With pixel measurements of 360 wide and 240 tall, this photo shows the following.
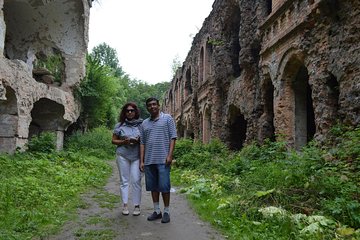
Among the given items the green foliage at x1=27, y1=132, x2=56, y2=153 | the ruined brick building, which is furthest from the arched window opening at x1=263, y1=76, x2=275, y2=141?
the green foliage at x1=27, y1=132, x2=56, y2=153

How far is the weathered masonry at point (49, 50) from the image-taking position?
44.7 feet

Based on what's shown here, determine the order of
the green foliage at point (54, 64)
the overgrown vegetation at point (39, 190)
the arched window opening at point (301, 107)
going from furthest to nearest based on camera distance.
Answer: the green foliage at point (54, 64) → the arched window opening at point (301, 107) → the overgrown vegetation at point (39, 190)

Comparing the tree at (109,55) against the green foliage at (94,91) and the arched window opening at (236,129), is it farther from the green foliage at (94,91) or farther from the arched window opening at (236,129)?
the arched window opening at (236,129)

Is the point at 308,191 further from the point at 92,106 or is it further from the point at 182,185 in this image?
the point at 92,106

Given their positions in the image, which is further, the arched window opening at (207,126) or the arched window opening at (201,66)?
the arched window opening at (201,66)

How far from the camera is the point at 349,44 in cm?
717

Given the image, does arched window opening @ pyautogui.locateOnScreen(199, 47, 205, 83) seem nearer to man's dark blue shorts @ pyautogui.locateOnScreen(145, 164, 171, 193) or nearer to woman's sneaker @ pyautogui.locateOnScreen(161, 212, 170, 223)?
man's dark blue shorts @ pyautogui.locateOnScreen(145, 164, 171, 193)

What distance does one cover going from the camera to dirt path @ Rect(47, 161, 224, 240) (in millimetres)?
4395

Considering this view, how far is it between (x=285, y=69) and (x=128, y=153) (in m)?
5.89

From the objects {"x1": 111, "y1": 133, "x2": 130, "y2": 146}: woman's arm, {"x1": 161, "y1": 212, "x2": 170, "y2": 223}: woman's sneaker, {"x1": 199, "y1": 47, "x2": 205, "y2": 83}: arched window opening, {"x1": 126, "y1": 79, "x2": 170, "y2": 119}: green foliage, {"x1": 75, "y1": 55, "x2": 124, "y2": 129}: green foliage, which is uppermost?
{"x1": 126, "y1": 79, "x2": 170, "y2": 119}: green foliage

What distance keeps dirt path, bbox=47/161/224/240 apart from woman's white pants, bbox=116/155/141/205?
288 mm

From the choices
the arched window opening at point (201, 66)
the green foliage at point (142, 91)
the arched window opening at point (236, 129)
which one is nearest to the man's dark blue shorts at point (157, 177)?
the arched window opening at point (236, 129)

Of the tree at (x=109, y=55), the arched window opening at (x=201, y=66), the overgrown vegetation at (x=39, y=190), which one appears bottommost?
the overgrown vegetation at (x=39, y=190)

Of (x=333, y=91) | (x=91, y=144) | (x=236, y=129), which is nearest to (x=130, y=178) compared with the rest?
(x=333, y=91)
